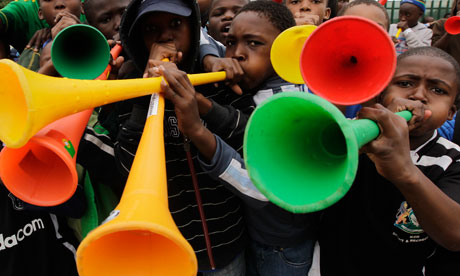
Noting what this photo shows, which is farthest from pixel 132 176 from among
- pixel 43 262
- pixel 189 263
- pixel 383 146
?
pixel 43 262

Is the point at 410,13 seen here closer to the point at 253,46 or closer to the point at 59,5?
the point at 253,46

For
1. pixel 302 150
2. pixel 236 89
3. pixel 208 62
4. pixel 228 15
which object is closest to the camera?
pixel 302 150

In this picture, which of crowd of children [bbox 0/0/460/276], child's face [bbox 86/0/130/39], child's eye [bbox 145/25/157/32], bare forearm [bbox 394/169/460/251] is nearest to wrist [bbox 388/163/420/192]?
bare forearm [bbox 394/169/460/251]

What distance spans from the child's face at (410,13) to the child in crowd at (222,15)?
4.44 m

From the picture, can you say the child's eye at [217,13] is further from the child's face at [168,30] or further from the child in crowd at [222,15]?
the child's face at [168,30]

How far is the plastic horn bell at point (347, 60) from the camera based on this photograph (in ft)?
4.00

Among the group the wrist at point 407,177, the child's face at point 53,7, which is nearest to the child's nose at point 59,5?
the child's face at point 53,7

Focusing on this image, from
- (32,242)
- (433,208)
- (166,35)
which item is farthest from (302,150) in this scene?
(32,242)

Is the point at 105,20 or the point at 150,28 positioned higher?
the point at 150,28

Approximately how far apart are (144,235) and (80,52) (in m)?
1.27

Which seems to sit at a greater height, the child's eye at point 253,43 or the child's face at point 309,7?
the child's eye at point 253,43

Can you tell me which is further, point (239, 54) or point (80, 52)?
point (80, 52)

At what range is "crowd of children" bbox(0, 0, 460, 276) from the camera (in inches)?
56.3

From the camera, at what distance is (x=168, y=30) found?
1.76m
